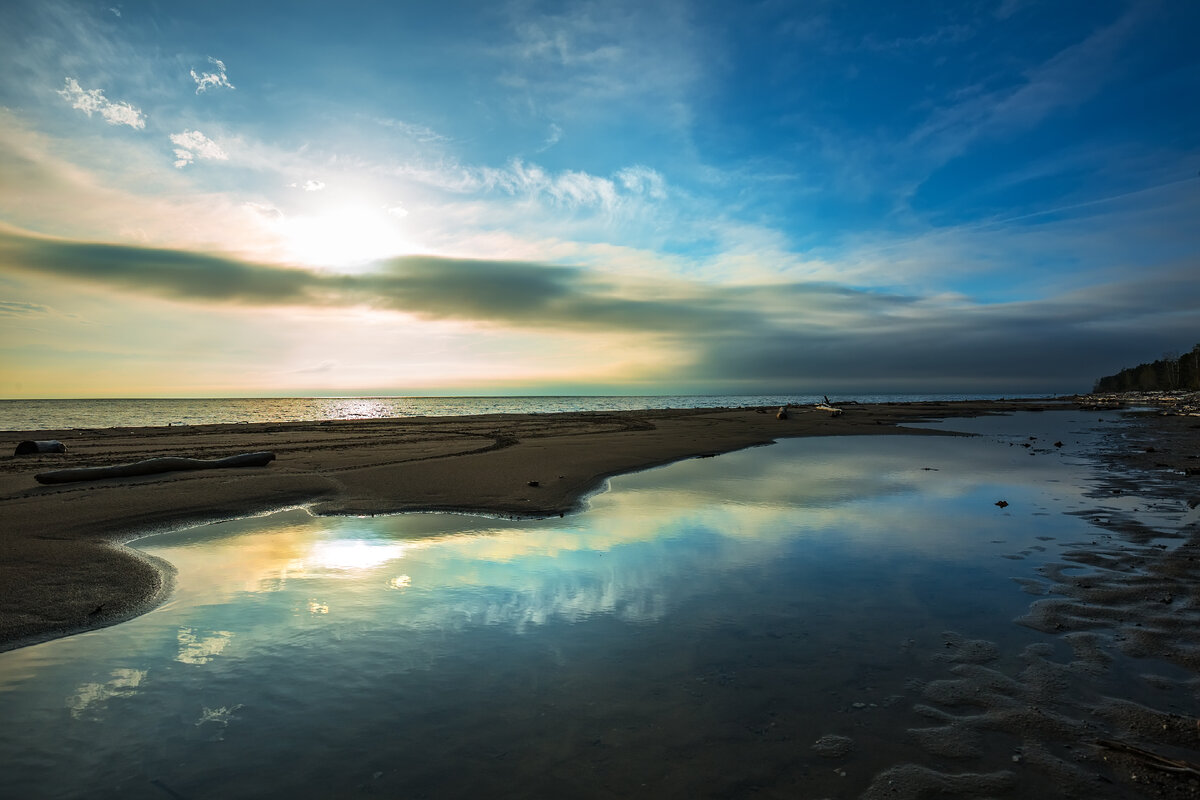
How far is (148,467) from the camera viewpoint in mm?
18984

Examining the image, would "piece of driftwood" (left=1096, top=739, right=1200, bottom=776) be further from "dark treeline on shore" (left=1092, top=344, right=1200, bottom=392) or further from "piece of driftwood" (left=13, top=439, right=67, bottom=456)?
"dark treeline on shore" (left=1092, top=344, right=1200, bottom=392)

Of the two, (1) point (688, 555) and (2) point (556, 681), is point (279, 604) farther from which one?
(1) point (688, 555)

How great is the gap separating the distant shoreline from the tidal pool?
3.02 feet

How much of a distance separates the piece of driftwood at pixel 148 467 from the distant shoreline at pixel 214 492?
1.71ft

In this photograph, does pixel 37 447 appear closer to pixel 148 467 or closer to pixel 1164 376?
pixel 148 467

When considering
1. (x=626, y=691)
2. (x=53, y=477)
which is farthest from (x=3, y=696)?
(x=53, y=477)

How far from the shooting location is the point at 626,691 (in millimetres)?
5465

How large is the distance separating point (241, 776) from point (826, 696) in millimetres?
4955

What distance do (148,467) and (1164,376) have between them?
228018mm

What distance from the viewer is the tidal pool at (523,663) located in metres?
4.35

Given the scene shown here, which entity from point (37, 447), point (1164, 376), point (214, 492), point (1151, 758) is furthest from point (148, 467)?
point (1164, 376)

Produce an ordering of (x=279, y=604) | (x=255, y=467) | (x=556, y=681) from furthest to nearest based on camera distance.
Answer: (x=255, y=467) < (x=279, y=604) < (x=556, y=681)

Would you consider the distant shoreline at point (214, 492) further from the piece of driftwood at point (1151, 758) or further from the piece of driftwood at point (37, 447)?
the piece of driftwood at point (1151, 758)

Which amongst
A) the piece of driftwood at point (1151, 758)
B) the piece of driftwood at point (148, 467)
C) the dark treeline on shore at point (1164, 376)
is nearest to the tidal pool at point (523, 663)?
the piece of driftwood at point (1151, 758)
